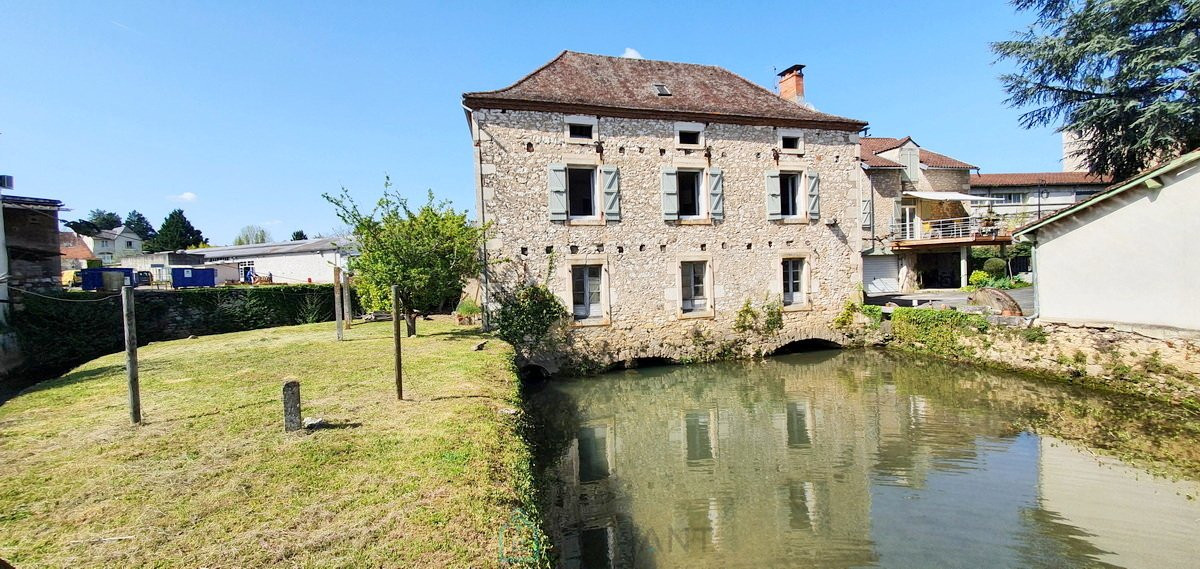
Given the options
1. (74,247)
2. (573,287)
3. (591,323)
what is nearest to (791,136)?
(573,287)

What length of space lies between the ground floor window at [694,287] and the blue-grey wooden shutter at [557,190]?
147 inches

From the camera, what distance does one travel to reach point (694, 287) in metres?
14.3

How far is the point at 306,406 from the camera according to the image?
5.92 meters

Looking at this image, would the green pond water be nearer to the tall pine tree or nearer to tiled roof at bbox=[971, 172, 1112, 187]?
the tall pine tree

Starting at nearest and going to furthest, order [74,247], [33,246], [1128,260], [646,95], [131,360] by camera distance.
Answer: [131,360], [1128,260], [646,95], [33,246], [74,247]

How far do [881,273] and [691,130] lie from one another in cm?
1315

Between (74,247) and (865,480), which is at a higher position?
(74,247)

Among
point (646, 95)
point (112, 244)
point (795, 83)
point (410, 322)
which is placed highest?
point (795, 83)

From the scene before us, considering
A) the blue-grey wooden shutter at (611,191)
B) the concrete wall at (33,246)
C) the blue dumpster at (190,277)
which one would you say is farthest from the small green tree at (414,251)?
the blue dumpster at (190,277)

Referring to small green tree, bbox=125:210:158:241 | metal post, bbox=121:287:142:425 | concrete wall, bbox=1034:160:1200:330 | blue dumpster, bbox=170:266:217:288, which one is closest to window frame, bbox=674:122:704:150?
concrete wall, bbox=1034:160:1200:330

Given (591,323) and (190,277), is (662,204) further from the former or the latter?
(190,277)

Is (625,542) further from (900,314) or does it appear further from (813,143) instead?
(813,143)

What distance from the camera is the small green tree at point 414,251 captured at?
11.6m

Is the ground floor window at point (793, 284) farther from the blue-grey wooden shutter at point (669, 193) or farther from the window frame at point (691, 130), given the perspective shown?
the window frame at point (691, 130)
